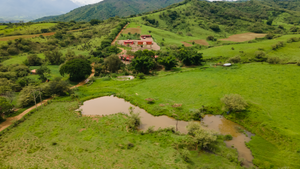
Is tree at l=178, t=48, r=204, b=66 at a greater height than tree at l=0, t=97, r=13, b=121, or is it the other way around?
tree at l=178, t=48, r=204, b=66

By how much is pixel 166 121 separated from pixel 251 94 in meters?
24.1

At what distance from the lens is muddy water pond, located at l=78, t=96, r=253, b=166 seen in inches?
989

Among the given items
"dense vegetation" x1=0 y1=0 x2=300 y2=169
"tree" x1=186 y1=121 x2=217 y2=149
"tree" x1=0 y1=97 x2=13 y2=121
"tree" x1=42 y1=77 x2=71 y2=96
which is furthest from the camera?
"tree" x1=42 y1=77 x2=71 y2=96

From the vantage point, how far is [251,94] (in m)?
36.9

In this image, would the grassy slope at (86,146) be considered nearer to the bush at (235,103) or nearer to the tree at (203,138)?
the tree at (203,138)

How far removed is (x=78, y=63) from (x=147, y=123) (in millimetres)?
34930

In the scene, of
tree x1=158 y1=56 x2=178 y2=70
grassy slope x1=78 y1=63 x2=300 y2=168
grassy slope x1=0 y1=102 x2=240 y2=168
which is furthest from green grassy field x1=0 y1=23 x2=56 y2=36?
tree x1=158 y1=56 x2=178 y2=70

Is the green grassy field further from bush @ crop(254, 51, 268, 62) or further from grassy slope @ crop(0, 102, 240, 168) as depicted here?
bush @ crop(254, 51, 268, 62)

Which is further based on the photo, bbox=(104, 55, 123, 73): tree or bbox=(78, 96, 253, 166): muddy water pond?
bbox=(104, 55, 123, 73): tree

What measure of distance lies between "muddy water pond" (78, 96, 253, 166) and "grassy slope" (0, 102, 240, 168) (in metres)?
2.75

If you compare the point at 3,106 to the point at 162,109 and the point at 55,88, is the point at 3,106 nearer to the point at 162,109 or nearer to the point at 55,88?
the point at 55,88

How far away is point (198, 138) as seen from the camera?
23859 mm

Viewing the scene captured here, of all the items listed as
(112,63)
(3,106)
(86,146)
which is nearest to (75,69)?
(112,63)

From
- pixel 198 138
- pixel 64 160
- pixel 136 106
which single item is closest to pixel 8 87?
pixel 64 160
